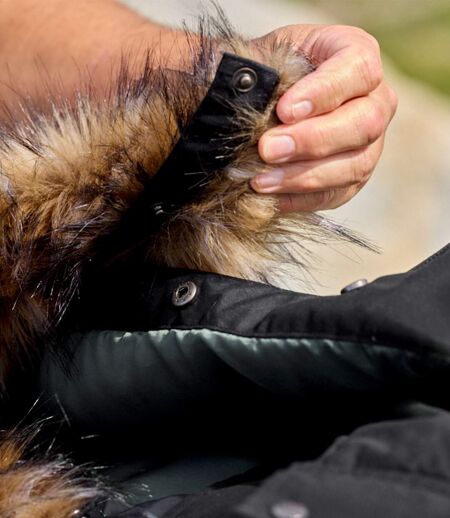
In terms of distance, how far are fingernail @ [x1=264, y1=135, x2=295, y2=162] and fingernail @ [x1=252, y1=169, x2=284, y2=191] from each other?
0.01 metres

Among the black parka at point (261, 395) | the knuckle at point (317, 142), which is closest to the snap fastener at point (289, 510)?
the black parka at point (261, 395)

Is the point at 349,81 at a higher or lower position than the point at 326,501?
higher

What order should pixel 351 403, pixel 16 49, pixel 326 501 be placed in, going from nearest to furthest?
pixel 326 501 < pixel 351 403 < pixel 16 49

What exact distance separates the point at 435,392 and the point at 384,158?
149 cm

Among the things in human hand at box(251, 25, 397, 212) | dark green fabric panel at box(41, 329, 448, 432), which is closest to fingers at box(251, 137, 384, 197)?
human hand at box(251, 25, 397, 212)

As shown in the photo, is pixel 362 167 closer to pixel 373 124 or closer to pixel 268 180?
pixel 373 124

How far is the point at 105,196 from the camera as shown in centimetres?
60

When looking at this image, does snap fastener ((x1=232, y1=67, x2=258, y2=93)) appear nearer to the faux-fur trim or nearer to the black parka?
Answer: the faux-fur trim

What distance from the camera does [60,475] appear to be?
561 millimetres

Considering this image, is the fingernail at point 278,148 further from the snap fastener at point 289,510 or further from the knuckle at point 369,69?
the snap fastener at point 289,510

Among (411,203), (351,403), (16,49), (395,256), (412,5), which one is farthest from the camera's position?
(412,5)

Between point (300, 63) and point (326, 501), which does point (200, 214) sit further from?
point (326, 501)

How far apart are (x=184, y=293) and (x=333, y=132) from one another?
0.61 ft

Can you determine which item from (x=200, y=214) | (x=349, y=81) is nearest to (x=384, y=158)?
(x=349, y=81)
